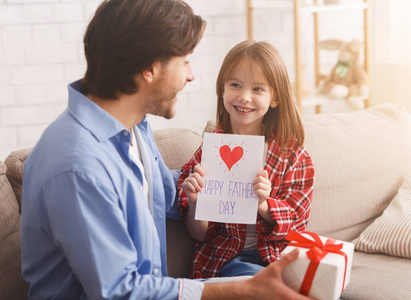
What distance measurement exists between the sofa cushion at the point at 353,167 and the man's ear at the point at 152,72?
36.4 inches

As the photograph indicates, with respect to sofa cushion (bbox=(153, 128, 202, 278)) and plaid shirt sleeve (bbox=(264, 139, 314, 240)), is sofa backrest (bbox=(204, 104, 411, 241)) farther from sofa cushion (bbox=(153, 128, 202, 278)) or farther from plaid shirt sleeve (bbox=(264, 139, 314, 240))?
plaid shirt sleeve (bbox=(264, 139, 314, 240))

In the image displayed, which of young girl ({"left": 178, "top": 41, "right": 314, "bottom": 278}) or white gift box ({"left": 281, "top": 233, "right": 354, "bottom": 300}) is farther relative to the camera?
young girl ({"left": 178, "top": 41, "right": 314, "bottom": 278})

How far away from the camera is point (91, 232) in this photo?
112 centimetres

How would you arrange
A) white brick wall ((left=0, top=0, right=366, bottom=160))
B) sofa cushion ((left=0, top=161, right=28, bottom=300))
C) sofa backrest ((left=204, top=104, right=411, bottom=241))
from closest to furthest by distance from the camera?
sofa cushion ((left=0, top=161, right=28, bottom=300)) < sofa backrest ((left=204, top=104, right=411, bottom=241)) < white brick wall ((left=0, top=0, right=366, bottom=160))

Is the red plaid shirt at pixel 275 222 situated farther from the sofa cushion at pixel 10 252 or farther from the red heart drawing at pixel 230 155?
the sofa cushion at pixel 10 252

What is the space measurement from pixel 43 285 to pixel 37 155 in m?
0.31

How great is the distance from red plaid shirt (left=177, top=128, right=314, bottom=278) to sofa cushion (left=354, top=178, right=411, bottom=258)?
16.9 inches

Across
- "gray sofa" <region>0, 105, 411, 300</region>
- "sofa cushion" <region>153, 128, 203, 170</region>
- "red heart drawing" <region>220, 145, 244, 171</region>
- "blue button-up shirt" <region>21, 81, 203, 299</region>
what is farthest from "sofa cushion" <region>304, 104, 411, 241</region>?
"blue button-up shirt" <region>21, 81, 203, 299</region>

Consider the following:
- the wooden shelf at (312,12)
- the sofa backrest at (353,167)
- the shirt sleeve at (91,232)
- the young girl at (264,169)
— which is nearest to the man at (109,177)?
the shirt sleeve at (91,232)

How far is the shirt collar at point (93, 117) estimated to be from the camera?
47.8 inches

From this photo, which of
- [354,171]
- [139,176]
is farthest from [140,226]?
[354,171]

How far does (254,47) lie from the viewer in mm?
1652

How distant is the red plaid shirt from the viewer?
1.65m

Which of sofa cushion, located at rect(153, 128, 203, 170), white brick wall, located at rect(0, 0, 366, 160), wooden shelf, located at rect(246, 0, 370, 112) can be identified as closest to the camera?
sofa cushion, located at rect(153, 128, 203, 170)
